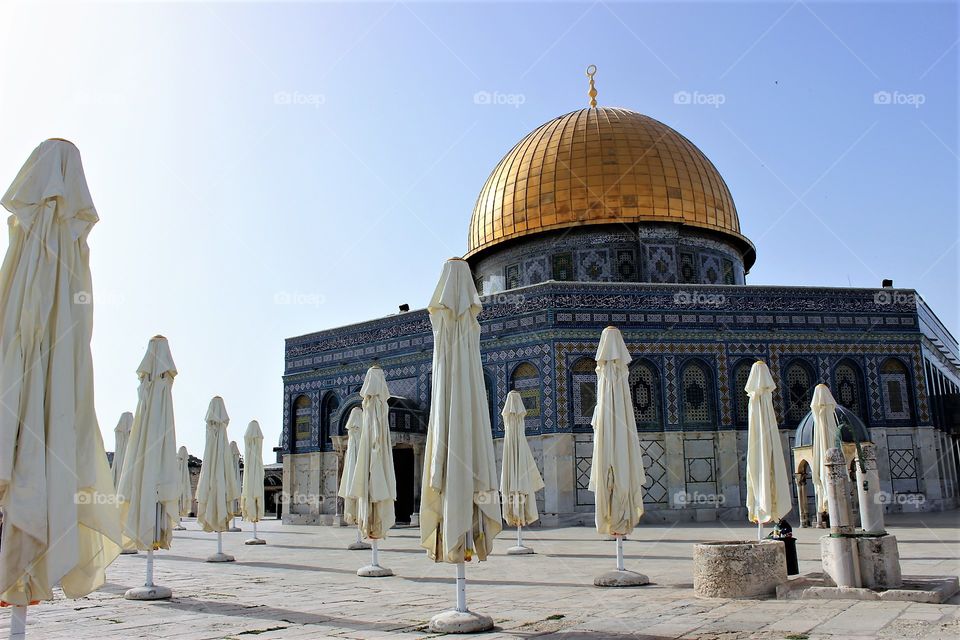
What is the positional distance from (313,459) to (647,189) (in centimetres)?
1491

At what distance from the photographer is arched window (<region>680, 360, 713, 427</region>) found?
2334 cm

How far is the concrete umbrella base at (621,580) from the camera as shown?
8.92m

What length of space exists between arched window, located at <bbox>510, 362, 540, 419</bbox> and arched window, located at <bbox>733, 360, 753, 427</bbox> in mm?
5905

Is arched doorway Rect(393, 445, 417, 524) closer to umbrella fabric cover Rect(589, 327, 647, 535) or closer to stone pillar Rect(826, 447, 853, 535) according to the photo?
umbrella fabric cover Rect(589, 327, 647, 535)

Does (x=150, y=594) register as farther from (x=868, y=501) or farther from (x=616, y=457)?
(x=868, y=501)

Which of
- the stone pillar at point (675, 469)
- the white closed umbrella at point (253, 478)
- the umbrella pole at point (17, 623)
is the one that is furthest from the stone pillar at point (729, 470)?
the umbrella pole at point (17, 623)

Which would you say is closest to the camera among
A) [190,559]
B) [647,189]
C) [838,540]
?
[838,540]

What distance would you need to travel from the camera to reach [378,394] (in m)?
13.4

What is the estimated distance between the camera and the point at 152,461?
9.50 meters

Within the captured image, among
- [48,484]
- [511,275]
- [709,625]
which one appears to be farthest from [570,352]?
[48,484]

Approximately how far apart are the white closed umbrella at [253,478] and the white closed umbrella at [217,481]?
3304 mm

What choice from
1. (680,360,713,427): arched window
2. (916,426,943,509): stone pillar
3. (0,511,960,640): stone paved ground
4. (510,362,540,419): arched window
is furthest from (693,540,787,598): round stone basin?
(916,426,943,509): stone pillar

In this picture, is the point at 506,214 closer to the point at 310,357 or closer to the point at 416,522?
the point at 310,357

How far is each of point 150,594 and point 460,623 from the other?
430 cm
